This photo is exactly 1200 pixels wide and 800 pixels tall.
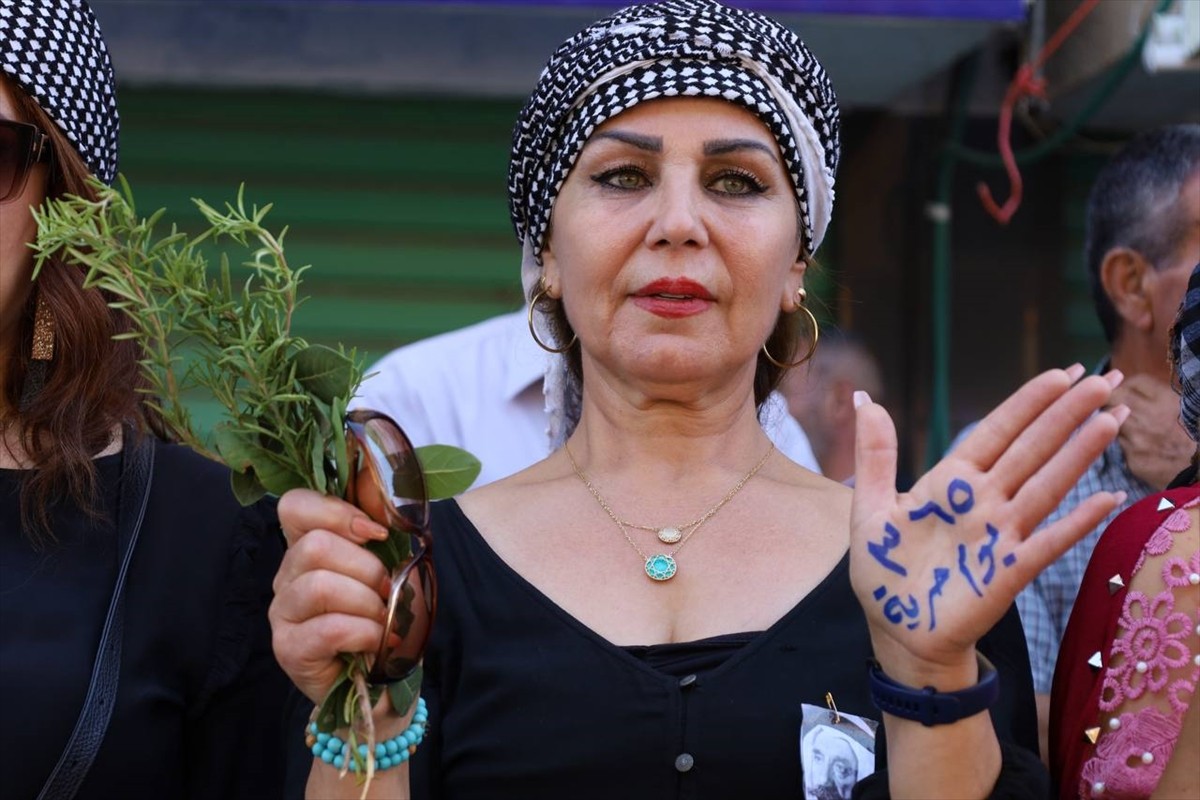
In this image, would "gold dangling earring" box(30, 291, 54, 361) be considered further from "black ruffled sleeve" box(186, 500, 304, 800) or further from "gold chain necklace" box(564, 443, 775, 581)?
"gold chain necklace" box(564, 443, 775, 581)

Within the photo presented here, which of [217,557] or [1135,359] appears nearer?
[217,557]

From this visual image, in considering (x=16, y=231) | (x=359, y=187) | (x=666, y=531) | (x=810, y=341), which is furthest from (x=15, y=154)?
(x=359, y=187)

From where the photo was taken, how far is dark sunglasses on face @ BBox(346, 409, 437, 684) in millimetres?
1910

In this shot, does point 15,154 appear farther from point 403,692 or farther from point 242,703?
point 403,692

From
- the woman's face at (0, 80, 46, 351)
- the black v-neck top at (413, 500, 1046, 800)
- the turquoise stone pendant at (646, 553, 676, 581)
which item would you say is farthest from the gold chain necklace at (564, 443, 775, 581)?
the woman's face at (0, 80, 46, 351)

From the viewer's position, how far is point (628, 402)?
255 cm

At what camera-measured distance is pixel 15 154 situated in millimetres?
2354

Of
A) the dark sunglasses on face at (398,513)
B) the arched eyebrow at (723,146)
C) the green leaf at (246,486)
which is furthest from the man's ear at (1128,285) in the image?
the green leaf at (246,486)

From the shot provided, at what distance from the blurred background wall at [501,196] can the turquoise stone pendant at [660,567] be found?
296cm

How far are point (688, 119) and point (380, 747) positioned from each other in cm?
104

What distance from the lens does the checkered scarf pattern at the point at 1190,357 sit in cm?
225

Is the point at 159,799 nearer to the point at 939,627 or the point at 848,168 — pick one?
the point at 939,627

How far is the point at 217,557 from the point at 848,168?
339 cm

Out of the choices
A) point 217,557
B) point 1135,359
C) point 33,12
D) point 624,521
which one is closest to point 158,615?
point 217,557
